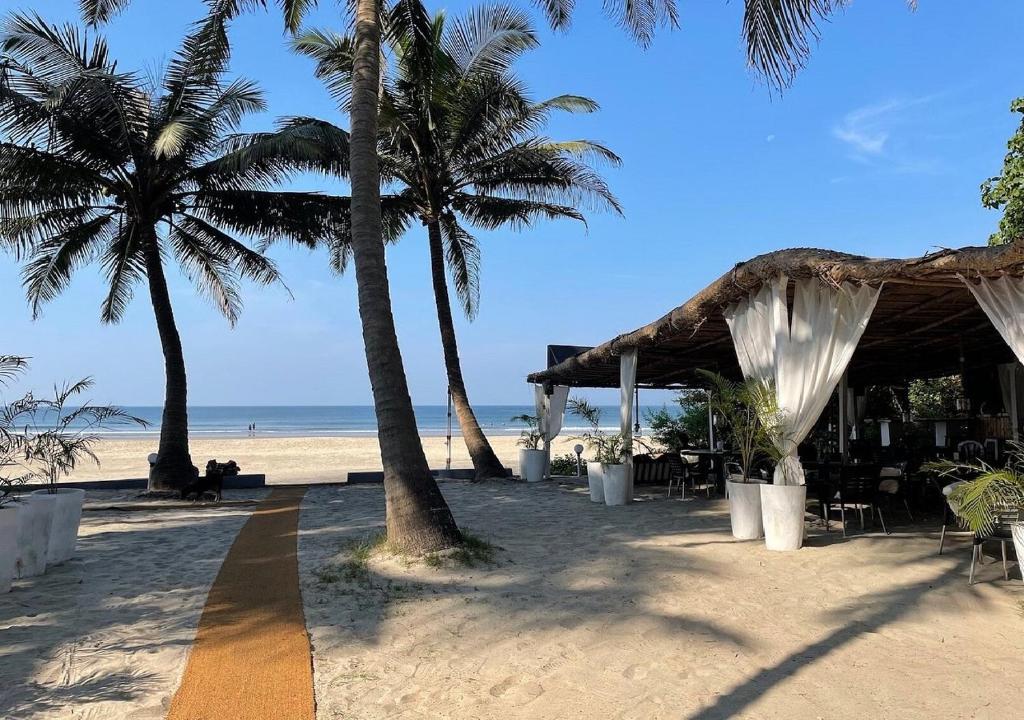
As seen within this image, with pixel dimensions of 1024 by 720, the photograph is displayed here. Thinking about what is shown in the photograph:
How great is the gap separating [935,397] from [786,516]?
14212 mm

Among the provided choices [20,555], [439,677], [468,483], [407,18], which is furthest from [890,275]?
[468,483]

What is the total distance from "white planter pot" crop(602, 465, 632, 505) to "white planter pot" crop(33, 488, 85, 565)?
6.37 metres

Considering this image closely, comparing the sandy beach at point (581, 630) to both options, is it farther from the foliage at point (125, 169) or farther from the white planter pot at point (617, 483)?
the foliage at point (125, 169)

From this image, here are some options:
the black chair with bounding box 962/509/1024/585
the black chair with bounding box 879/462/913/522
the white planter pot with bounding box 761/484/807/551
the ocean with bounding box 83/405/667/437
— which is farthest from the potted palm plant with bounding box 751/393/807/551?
the ocean with bounding box 83/405/667/437

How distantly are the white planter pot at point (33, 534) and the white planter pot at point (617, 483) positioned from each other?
6615mm

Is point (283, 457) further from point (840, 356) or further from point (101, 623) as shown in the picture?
point (840, 356)

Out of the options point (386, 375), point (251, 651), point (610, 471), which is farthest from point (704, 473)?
point (251, 651)

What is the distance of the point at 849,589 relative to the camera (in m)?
5.21

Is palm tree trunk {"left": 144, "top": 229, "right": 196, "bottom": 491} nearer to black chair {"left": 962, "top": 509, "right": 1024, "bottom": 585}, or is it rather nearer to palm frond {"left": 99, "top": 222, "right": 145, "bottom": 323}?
palm frond {"left": 99, "top": 222, "right": 145, "bottom": 323}

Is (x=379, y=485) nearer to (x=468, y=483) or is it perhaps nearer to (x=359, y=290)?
(x=468, y=483)

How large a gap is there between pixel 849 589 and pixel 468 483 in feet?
30.5

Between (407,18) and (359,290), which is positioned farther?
(407,18)

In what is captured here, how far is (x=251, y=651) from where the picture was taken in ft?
13.2

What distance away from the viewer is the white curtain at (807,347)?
6.21m
